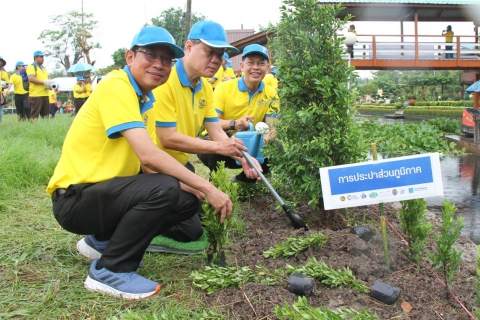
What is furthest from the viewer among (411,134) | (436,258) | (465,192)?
(411,134)

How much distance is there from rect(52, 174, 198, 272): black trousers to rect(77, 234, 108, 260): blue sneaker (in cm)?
42

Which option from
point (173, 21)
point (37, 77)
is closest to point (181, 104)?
point (37, 77)

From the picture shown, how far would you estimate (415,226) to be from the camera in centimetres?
274

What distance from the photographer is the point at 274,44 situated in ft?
11.9

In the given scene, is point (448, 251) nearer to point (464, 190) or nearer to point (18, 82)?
point (464, 190)

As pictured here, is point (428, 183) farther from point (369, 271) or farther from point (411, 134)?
point (411, 134)

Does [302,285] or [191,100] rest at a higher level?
[191,100]

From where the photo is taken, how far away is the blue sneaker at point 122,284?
2482mm

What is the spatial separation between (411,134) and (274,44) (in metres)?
7.91

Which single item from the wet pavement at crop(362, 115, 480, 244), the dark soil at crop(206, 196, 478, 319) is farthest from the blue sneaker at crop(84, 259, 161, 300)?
the wet pavement at crop(362, 115, 480, 244)

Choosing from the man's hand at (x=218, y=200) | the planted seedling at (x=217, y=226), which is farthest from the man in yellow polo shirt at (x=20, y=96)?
the man's hand at (x=218, y=200)

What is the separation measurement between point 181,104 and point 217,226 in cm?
105

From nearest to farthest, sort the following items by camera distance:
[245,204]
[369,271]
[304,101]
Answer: [369,271] < [304,101] < [245,204]

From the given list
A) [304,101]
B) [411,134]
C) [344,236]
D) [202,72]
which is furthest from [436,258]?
[411,134]
